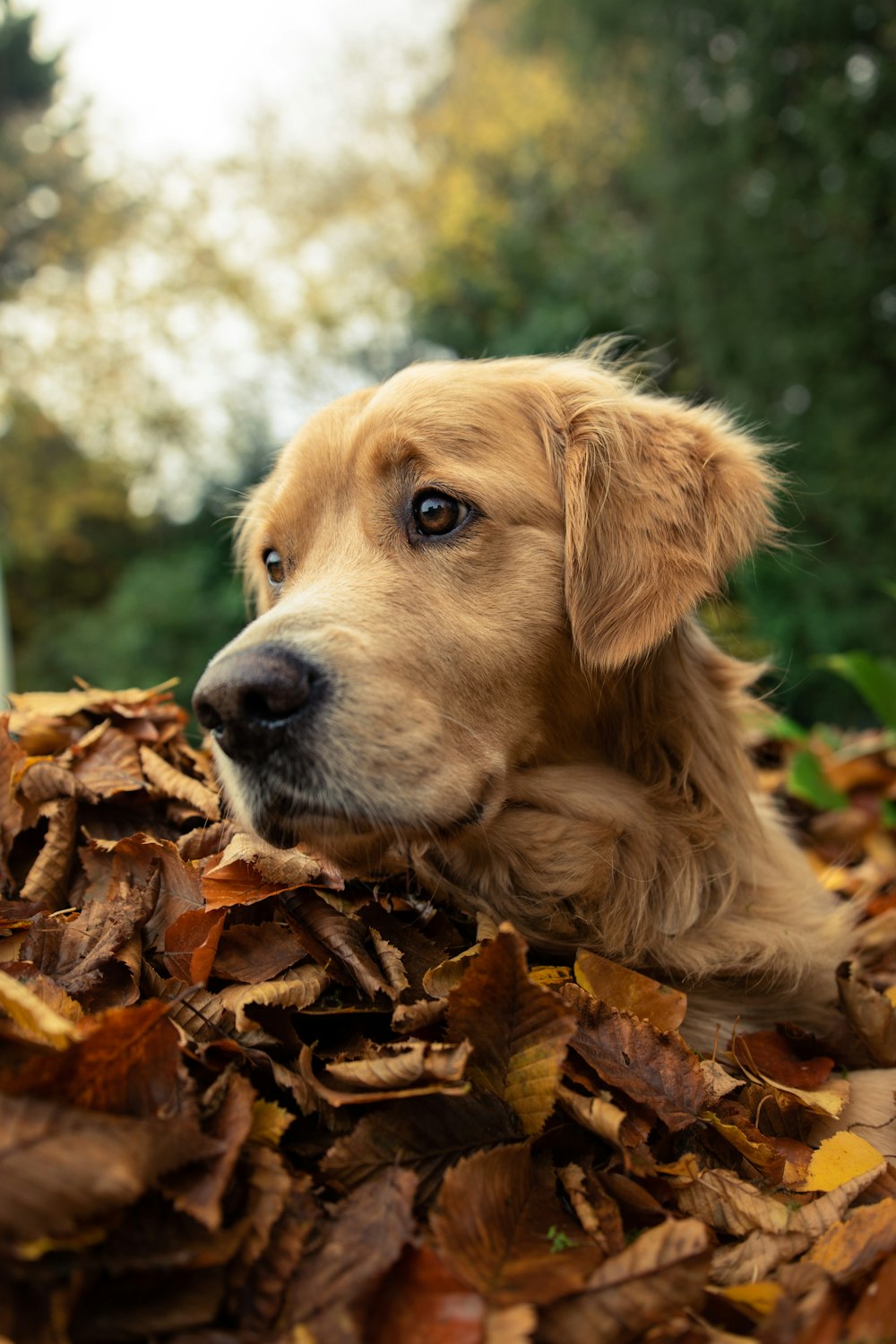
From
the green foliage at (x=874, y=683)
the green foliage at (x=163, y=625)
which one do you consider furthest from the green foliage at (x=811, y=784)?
the green foliage at (x=163, y=625)

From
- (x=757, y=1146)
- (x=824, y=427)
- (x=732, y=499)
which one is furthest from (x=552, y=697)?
(x=824, y=427)

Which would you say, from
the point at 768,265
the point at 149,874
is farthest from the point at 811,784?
the point at 768,265

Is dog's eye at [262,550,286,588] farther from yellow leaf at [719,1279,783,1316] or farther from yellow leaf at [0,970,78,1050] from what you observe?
yellow leaf at [719,1279,783,1316]

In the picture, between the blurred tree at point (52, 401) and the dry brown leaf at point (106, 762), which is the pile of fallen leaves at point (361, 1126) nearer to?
the dry brown leaf at point (106, 762)

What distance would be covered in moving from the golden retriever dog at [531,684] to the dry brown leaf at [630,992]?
20cm

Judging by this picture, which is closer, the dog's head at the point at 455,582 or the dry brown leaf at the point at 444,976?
the dry brown leaf at the point at 444,976

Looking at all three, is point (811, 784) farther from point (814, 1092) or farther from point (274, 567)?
point (274, 567)

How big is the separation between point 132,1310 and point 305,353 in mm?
20685

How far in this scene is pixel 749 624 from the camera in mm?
11297

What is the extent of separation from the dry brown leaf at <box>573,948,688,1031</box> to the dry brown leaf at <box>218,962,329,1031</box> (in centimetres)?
56

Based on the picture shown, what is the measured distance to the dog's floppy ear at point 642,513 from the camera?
226cm

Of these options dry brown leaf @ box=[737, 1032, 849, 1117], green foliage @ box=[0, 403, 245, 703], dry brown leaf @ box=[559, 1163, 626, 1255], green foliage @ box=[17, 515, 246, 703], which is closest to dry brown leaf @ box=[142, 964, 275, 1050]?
dry brown leaf @ box=[559, 1163, 626, 1255]

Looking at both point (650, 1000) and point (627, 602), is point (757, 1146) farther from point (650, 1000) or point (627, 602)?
point (627, 602)

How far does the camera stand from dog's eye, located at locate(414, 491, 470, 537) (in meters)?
2.33
